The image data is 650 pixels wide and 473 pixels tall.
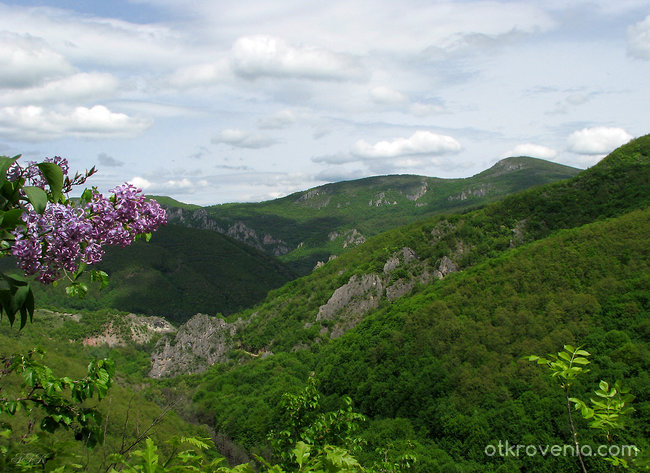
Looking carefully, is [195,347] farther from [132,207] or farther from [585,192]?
[132,207]

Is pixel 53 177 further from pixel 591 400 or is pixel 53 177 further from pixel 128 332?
pixel 128 332

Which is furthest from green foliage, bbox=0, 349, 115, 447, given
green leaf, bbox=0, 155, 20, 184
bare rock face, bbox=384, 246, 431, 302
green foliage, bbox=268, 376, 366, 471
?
bare rock face, bbox=384, 246, 431, 302

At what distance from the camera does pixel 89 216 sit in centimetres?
381

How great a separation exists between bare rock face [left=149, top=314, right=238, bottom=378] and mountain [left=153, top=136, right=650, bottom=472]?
578mm

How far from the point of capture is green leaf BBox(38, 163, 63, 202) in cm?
298

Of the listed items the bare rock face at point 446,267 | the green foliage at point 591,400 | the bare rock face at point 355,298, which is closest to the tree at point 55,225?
the green foliage at point 591,400

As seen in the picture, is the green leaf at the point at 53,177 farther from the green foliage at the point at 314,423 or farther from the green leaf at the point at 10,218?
Answer: the green foliage at the point at 314,423

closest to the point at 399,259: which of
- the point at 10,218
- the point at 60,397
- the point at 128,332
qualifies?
the point at 128,332

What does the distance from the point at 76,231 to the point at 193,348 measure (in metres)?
104

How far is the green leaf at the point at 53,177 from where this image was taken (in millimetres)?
2977

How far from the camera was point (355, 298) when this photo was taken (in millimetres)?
92000

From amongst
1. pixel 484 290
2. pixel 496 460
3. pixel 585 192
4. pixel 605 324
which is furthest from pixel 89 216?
pixel 585 192

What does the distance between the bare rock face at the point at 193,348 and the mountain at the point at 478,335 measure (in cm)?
58

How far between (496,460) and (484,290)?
79.7 ft
